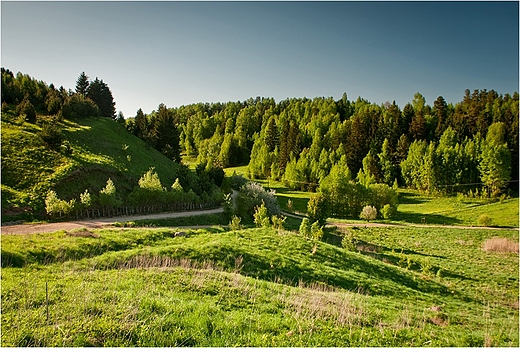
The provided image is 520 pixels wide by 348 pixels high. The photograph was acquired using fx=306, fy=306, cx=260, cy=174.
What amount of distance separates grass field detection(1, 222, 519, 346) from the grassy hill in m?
15.0

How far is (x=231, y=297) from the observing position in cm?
932

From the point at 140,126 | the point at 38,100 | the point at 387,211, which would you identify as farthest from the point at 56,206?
the point at 387,211

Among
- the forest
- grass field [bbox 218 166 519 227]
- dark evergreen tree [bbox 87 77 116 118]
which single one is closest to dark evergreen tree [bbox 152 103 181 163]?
the forest

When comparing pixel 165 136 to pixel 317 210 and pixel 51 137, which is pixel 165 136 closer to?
pixel 51 137

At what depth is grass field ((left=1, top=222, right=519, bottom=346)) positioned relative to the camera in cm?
677

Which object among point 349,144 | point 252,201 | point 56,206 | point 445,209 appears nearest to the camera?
point 56,206

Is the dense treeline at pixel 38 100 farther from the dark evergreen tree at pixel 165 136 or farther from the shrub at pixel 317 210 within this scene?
the shrub at pixel 317 210

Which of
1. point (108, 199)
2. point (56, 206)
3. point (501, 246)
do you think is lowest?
point (501, 246)

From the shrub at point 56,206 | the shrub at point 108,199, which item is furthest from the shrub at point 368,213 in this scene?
the shrub at point 56,206

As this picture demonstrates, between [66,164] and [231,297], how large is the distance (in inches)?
1231

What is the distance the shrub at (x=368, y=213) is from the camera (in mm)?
47181

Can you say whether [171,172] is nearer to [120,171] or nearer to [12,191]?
A: [120,171]

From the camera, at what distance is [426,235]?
36.4 metres

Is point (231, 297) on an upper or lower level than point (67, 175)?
lower
